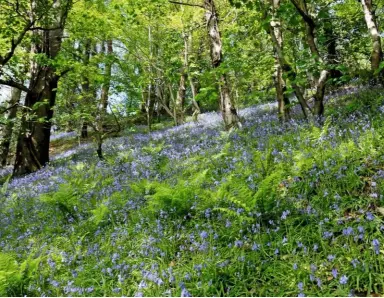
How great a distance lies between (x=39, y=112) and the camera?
1185 centimetres

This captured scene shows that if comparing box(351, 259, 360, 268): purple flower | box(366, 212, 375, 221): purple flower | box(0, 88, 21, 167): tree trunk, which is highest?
box(0, 88, 21, 167): tree trunk

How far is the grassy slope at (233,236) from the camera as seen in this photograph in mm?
2828

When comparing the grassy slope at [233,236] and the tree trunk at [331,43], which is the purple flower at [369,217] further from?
the tree trunk at [331,43]

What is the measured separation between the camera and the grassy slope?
283cm

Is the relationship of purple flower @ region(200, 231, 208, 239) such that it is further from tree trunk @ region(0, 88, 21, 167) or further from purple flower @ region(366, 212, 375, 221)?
tree trunk @ region(0, 88, 21, 167)

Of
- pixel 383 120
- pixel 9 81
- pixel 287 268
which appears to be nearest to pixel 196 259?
pixel 287 268

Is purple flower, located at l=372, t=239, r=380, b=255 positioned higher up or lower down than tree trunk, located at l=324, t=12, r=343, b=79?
lower down

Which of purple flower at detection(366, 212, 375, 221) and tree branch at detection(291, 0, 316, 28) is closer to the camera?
purple flower at detection(366, 212, 375, 221)

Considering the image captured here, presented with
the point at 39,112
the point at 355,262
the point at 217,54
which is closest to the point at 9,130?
the point at 39,112

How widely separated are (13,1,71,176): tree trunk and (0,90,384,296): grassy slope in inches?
262

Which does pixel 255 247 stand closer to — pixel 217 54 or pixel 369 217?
pixel 369 217

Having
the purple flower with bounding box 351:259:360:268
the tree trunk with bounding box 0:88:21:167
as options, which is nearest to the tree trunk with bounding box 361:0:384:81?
the purple flower with bounding box 351:259:360:268

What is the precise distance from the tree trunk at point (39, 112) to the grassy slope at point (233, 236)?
6.65 metres

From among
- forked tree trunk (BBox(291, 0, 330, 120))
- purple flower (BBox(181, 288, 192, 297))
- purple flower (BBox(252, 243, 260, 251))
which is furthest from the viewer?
forked tree trunk (BBox(291, 0, 330, 120))
